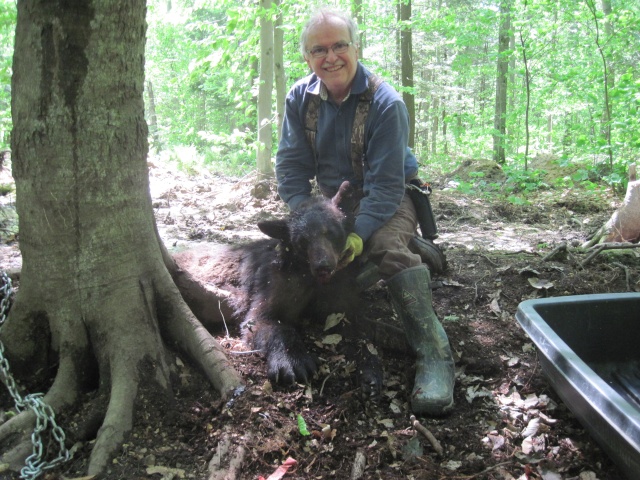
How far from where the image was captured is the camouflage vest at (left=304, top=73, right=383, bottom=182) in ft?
11.8

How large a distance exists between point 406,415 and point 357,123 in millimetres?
2188

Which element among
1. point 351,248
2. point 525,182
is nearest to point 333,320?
point 351,248

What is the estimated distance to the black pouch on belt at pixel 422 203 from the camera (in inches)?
161

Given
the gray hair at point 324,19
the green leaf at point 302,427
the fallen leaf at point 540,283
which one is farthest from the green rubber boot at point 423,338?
the gray hair at point 324,19

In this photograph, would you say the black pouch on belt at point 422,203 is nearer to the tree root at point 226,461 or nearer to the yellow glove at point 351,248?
the yellow glove at point 351,248

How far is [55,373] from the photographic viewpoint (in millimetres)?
2693

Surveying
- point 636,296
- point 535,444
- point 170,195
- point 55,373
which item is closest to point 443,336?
point 535,444

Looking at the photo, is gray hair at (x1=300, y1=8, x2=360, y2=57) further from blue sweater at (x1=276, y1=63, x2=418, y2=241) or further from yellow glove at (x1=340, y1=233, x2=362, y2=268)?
yellow glove at (x1=340, y1=233, x2=362, y2=268)

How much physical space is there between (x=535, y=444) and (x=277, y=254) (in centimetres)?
224

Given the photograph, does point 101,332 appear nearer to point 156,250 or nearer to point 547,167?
point 156,250

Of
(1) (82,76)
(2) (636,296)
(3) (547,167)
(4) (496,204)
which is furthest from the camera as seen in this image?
(3) (547,167)

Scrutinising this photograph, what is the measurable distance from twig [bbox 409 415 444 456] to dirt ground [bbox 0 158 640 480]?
27 millimetres

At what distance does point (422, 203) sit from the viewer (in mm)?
4117

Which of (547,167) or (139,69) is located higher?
(139,69)
